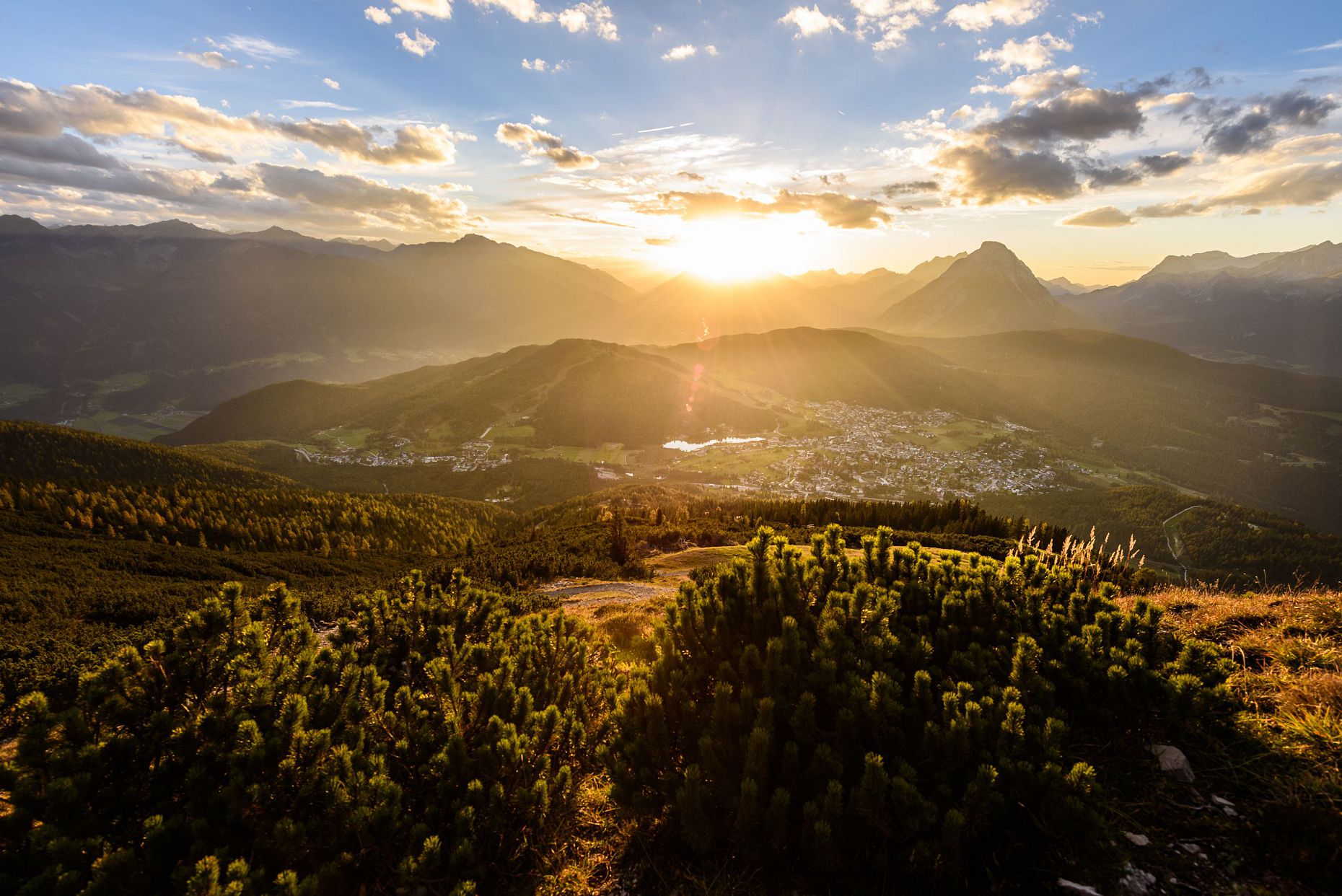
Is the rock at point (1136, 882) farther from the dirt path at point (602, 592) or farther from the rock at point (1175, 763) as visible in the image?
the dirt path at point (602, 592)

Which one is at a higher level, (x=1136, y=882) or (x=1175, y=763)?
(x=1175, y=763)

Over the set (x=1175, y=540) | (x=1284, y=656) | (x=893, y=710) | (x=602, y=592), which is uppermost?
(x=893, y=710)

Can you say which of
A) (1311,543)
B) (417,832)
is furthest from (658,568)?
(1311,543)

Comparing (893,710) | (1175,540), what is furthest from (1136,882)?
(1175,540)

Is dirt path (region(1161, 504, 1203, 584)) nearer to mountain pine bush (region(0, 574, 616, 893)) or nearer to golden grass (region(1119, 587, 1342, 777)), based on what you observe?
golden grass (region(1119, 587, 1342, 777))

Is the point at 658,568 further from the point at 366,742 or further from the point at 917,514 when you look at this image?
the point at 917,514

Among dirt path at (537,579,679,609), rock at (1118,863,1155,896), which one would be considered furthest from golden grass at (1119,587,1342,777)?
dirt path at (537,579,679,609)

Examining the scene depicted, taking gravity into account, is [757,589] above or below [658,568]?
above

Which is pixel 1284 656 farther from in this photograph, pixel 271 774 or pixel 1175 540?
pixel 1175 540
